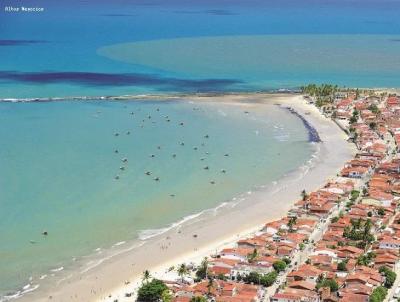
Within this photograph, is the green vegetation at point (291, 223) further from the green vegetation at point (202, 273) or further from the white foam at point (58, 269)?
the white foam at point (58, 269)

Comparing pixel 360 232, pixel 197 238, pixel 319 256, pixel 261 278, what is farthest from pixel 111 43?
pixel 261 278

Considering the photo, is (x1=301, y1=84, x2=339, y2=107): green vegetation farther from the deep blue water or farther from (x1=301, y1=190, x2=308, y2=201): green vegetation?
(x1=301, y1=190, x2=308, y2=201): green vegetation

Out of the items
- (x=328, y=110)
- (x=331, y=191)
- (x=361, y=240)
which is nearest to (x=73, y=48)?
(x=328, y=110)

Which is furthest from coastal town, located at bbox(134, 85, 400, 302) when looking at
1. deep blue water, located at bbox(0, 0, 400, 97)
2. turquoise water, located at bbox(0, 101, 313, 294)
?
deep blue water, located at bbox(0, 0, 400, 97)

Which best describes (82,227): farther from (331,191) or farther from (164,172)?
(331,191)

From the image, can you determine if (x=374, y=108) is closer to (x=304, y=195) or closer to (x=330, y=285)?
(x=304, y=195)

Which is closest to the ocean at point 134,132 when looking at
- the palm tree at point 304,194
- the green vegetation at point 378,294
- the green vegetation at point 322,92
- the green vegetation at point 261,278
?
the palm tree at point 304,194
